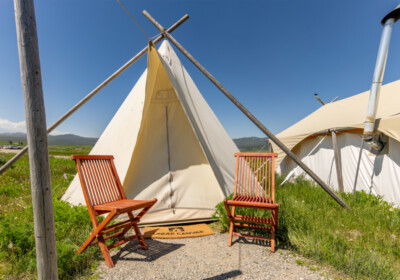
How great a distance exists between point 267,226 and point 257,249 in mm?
420

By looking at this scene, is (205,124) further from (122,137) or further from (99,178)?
(99,178)

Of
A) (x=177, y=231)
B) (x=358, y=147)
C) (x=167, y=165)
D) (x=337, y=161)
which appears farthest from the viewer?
(x=337, y=161)

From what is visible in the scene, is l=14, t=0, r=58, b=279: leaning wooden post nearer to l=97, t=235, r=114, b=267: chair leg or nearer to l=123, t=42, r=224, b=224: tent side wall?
l=97, t=235, r=114, b=267: chair leg

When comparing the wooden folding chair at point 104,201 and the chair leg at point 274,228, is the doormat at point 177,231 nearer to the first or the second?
the wooden folding chair at point 104,201

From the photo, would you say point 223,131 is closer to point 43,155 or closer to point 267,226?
point 267,226

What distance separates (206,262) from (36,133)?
1923 millimetres

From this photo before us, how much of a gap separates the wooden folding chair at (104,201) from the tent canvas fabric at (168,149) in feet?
2.30

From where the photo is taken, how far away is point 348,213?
10.5 ft

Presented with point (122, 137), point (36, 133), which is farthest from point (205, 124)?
point (36, 133)

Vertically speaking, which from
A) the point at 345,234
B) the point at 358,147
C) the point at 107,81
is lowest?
the point at 345,234

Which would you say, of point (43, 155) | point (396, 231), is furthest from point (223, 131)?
point (43, 155)

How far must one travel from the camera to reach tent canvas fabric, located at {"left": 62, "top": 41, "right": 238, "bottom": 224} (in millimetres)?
3643

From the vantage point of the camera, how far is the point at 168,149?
4047 mm

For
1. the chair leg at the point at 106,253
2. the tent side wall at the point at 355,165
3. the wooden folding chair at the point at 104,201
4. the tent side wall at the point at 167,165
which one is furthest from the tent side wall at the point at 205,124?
the tent side wall at the point at 355,165
